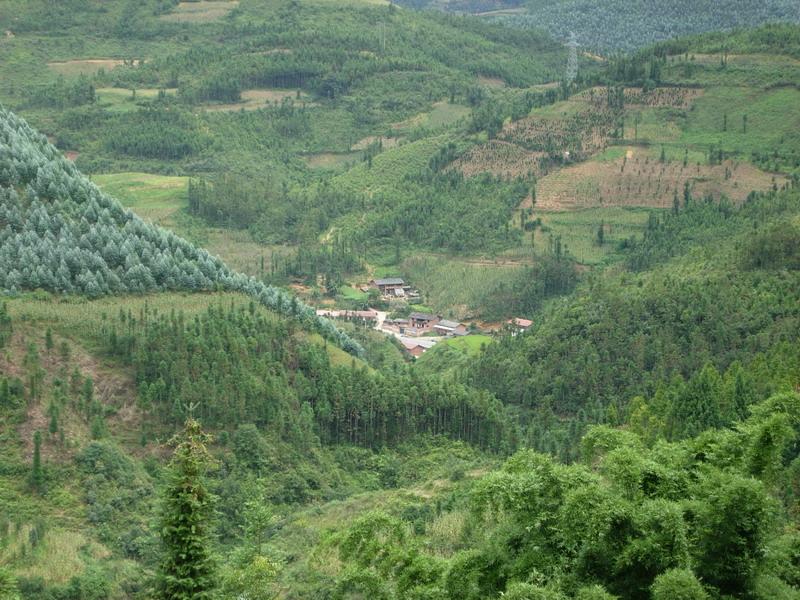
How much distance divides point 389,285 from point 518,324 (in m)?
18.2

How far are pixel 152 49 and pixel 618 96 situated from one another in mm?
78083

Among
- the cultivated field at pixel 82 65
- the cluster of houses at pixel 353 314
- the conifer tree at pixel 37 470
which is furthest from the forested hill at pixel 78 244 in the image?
the cultivated field at pixel 82 65

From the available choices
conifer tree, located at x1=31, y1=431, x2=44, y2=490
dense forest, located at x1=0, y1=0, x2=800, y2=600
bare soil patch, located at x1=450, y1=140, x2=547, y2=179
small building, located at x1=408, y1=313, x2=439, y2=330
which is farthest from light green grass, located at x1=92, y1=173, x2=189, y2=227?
conifer tree, located at x1=31, y1=431, x2=44, y2=490

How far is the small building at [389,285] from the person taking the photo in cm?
10538

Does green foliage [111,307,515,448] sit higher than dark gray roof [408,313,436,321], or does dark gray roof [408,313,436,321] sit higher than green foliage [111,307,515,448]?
green foliage [111,307,515,448]

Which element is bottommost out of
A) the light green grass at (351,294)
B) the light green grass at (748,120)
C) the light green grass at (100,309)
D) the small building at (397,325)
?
the small building at (397,325)

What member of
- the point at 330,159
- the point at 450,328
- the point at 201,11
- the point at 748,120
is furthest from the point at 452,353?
the point at 201,11

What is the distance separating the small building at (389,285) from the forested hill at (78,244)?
35.7 m

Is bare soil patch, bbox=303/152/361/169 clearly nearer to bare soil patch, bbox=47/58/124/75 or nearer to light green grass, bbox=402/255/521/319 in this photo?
bare soil patch, bbox=47/58/124/75

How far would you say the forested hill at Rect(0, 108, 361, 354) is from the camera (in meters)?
60.7

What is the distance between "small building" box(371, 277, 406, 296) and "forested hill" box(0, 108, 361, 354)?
35.7m

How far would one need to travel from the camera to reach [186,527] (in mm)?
28438

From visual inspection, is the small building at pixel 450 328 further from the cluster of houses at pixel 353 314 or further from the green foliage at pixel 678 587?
the green foliage at pixel 678 587

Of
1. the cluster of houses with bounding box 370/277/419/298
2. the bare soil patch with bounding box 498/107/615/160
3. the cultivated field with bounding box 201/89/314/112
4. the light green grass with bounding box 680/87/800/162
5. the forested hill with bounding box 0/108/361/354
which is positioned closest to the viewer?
the forested hill with bounding box 0/108/361/354
